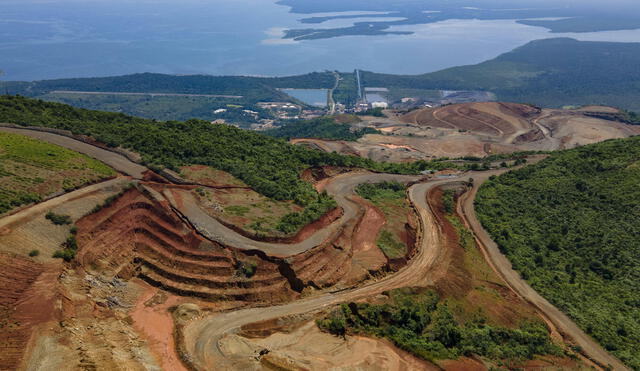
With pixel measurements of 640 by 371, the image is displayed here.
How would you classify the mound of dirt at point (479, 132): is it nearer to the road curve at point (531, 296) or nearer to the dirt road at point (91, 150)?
the road curve at point (531, 296)

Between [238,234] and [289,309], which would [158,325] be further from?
[238,234]

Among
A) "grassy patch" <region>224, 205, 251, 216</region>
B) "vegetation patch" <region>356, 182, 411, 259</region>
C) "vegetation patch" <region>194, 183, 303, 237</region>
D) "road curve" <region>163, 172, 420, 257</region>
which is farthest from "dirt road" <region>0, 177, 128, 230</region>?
"vegetation patch" <region>356, 182, 411, 259</region>

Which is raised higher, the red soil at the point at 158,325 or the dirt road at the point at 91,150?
the dirt road at the point at 91,150

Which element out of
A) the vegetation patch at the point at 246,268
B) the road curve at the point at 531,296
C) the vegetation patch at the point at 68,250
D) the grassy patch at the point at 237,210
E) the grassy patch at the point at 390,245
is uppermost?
the grassy patch at the point at 237,210

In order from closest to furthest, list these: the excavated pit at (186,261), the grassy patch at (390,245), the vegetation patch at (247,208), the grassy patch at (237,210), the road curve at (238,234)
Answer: the excavated pit at (186,261) → the road curve at (238,234) → the vegetation patch at (247,208) → the grassy patch at (237,210) → the grassy patch at (390,245)

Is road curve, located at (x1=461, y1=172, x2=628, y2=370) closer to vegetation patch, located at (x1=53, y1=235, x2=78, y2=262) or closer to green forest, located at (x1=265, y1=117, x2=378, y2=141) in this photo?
vegetation patch, located at (x1=53, y1=235, x2=78, y2=262)

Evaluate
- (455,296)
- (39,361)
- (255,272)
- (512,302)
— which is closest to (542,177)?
(512,302)

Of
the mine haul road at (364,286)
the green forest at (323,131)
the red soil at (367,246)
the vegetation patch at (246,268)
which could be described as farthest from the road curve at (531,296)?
the green forest at (323,131)

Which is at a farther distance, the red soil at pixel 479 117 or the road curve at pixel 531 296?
the red soil at pixel 479 117
